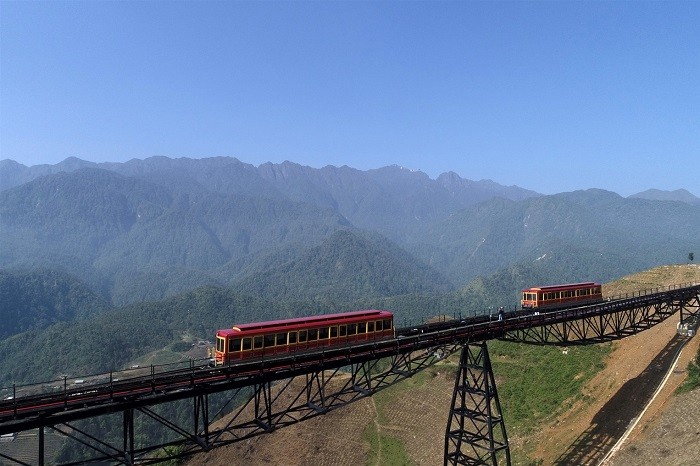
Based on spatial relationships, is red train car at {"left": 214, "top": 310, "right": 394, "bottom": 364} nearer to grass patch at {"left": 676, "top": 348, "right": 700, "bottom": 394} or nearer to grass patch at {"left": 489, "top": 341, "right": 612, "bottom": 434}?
grass patch at {"left": 489, "top": 341, "right": 612, "bottom": 434}

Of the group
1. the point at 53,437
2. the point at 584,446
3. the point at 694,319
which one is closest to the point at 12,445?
the point at 53,437

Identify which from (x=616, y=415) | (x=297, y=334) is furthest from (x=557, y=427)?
(x=297, y=334)

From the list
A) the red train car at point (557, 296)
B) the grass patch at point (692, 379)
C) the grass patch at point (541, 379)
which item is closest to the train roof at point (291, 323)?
the red train car at point (557, 296)

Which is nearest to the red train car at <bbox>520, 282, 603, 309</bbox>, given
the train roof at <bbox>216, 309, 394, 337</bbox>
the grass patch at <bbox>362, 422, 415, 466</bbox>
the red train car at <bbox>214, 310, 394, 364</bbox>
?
the grass patch at <bbox>362, 422, 415, 466</bbox>

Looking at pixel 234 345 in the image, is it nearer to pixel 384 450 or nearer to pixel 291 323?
pixel 291 323

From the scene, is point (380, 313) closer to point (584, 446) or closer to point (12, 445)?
point (584, 446)

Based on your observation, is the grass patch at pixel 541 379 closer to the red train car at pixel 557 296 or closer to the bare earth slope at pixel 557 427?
the bare earth slope at pixel 557 427
